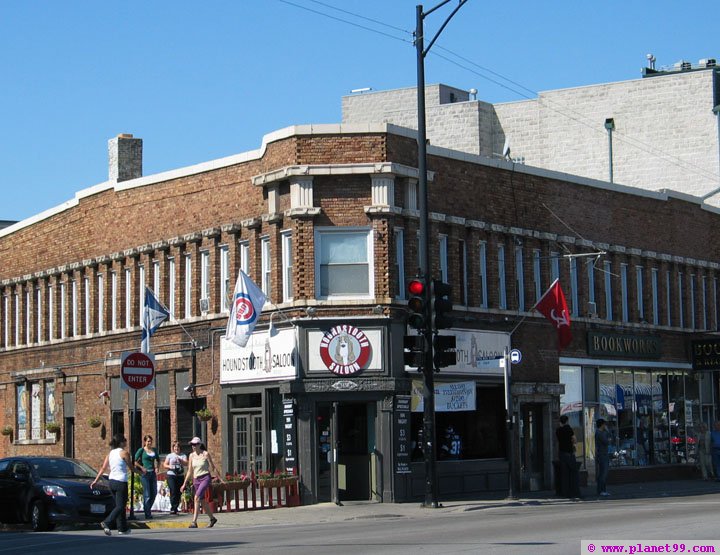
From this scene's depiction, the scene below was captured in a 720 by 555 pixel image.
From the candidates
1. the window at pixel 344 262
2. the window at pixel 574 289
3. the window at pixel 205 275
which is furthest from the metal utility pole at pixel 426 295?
the window at pixel 574 289

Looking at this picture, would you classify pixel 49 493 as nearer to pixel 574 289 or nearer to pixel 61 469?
pixel 61 469

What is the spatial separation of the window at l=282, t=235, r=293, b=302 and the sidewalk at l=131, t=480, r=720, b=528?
197 inches

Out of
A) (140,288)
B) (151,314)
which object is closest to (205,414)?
(151,314)

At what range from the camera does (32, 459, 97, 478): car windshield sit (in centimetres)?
2498

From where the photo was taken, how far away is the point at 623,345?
37562mm

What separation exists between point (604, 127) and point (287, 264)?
2305 cm

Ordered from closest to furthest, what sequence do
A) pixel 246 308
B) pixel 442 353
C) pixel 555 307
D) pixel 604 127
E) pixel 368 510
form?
pixel 442 353, pixel 368 510, pixel 246 308, pixel 555 307, pixel 604 127

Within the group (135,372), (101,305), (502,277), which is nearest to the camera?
(135,372)

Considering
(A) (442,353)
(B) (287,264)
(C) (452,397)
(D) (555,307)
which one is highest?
(B) (287,264)

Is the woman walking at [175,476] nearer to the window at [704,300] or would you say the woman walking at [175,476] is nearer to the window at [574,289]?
the window at [574,289]

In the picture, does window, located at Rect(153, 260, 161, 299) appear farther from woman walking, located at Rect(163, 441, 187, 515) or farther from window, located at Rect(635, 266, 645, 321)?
window, located at Rect(635, 266, 645, 321)

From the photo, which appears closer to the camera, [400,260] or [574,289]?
[400,260]

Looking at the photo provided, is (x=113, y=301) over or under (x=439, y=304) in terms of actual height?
over

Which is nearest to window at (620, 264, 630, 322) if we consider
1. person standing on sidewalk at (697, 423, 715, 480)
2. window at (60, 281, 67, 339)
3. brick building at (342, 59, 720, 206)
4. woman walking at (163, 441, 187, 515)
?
person standing on sidewalk at (697, 423, 715, 480)
